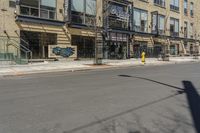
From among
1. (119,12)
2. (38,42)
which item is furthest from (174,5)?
(38,42)

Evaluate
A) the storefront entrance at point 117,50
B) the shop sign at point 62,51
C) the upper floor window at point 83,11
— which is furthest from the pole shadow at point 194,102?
the storefront entrance at point 117,50

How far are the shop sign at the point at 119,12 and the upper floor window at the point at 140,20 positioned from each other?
295 centimetres

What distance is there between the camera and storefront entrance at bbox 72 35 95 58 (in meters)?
33.0

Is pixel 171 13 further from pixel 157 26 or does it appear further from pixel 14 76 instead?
pixel 14 76

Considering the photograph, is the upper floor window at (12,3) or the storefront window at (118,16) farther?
the storefront window at (118,16)

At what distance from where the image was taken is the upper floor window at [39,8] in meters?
27.6

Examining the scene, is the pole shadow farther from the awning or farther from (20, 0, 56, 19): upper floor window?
(20, 0, 56, 19): upper floor window

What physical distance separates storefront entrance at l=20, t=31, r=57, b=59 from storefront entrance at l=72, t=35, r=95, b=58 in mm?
3355

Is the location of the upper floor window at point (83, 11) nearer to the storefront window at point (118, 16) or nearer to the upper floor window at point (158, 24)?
the storefront window at point (118, 16)

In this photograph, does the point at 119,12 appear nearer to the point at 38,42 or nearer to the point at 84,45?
the point at 84,45

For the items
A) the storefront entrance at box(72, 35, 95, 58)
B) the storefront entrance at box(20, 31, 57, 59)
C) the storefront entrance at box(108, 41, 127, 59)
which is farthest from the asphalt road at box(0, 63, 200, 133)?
the storefront entrance at box(108, 41, 127, 59)

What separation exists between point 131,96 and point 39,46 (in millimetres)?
19909

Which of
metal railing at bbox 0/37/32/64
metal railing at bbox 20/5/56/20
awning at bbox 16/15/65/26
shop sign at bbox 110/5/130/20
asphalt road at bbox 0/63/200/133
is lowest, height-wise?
asphalt road at bbox 0/63/200/133

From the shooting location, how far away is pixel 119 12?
1567 inches
